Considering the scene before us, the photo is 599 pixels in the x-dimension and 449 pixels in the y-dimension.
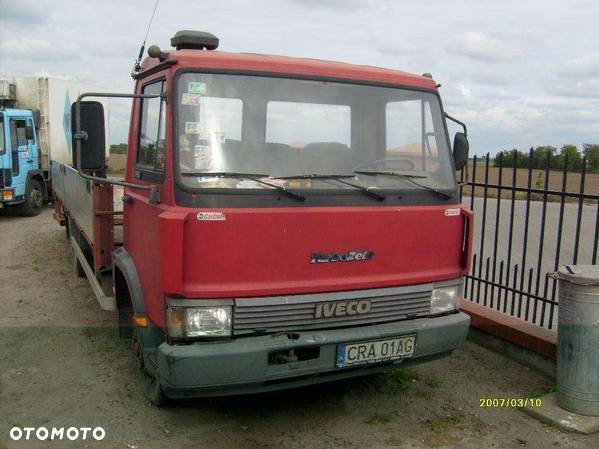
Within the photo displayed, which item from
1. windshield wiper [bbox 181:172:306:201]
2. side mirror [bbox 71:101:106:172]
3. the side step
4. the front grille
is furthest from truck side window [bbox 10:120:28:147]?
the front grille

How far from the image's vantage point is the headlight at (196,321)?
3312 millimetres

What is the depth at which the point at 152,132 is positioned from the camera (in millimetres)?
3934

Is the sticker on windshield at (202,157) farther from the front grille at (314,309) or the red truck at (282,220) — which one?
the front grille at (314,309)

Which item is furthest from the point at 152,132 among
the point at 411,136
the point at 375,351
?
the point at 375,351

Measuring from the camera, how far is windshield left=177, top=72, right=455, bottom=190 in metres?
3.49

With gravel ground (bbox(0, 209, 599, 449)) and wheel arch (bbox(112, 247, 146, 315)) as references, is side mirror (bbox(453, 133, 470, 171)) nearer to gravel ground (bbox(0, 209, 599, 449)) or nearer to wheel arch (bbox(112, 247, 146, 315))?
gravel ground (bbox(0, 209, 599, 449))

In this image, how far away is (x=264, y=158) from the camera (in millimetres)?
3625

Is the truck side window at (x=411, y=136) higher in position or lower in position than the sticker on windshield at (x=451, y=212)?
higher

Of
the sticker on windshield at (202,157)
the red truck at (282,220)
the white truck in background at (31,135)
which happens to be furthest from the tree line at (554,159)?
the white truck in background at (31,135)

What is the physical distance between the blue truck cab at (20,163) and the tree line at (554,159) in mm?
11213

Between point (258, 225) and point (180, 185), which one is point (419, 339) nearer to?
point (258, 225)

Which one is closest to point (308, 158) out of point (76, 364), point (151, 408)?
point (151, 408)

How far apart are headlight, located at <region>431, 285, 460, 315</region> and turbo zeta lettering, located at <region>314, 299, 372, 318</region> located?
560mm

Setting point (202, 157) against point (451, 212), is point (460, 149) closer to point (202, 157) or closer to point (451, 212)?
point (451, 212)
